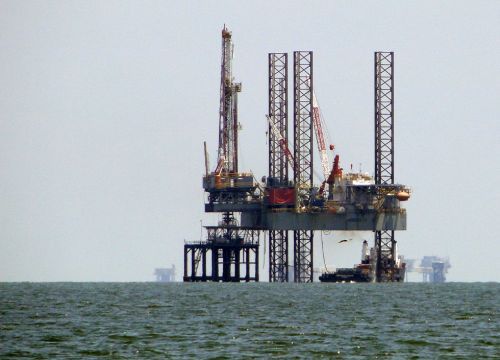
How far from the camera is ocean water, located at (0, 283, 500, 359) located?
7550cm

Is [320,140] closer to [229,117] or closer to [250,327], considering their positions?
[229,117]

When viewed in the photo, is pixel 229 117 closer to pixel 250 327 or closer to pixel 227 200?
pixel 227 200

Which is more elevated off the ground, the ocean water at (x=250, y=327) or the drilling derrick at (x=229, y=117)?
the drilling derrick at (x=229, y=117)

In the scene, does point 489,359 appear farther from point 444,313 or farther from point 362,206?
point 362,206

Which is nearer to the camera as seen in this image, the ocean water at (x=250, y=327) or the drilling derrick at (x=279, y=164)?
the ocean water at (x=250, y=327)

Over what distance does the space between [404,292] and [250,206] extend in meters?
31.4

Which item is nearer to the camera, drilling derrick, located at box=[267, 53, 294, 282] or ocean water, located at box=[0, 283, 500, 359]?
ocean water, located at box=[0, 283, 500, 359]

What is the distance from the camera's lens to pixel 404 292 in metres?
144

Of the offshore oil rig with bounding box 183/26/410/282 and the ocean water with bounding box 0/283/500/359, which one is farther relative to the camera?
the offshore oil rig with bounding box 183/26/410/282

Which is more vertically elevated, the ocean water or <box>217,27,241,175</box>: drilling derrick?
<box>217,27,241,175</box>: drilling derrick

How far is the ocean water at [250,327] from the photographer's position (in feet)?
248

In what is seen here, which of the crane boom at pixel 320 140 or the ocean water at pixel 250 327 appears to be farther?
the crane boom at pixel 320 140

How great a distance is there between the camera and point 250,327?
89.0 m

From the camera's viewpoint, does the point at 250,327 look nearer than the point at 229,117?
Yes
